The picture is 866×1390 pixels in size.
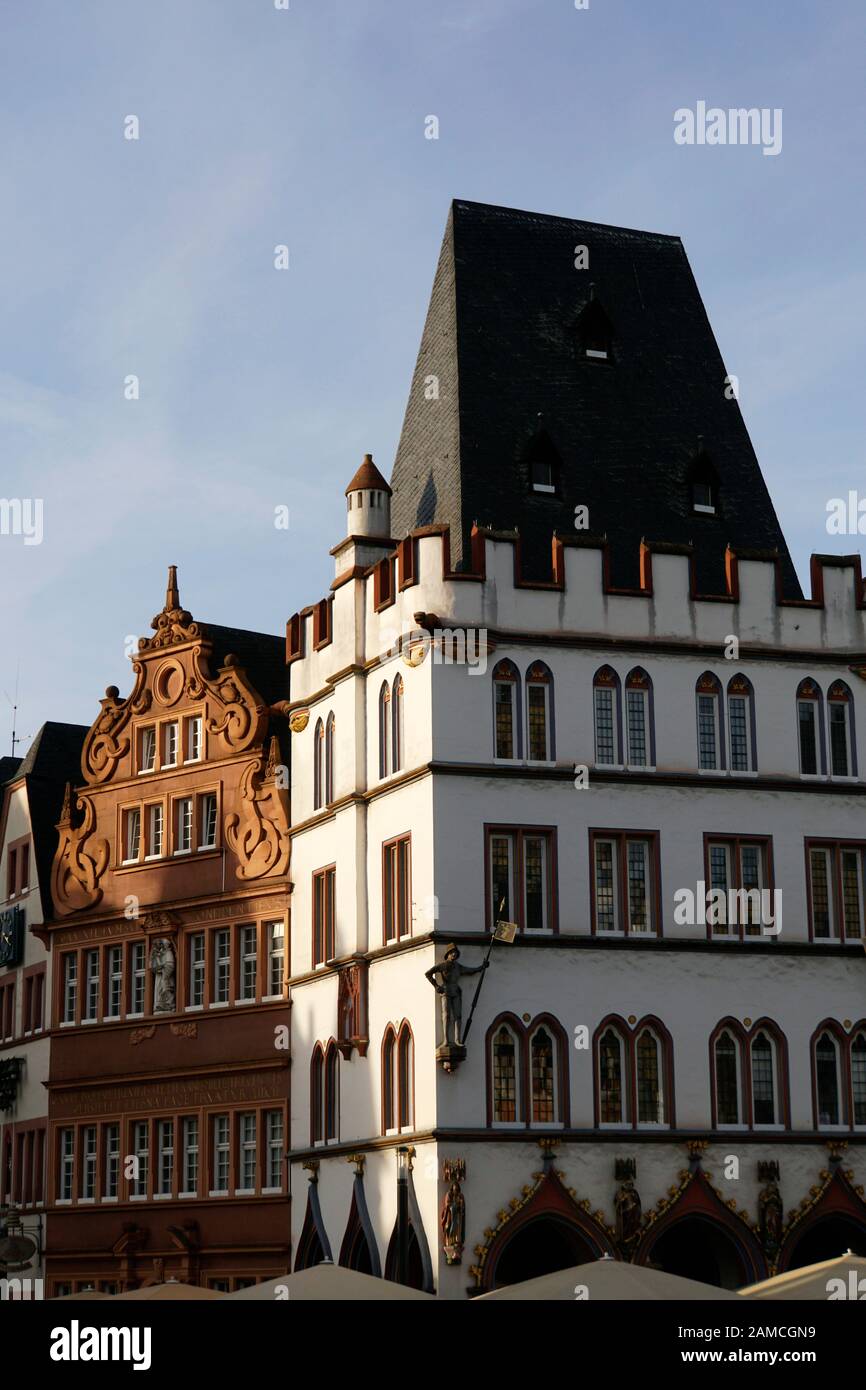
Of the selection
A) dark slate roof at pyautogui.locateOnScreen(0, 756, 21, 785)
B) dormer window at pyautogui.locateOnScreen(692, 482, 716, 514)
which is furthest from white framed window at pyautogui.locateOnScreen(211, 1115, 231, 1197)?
dark slate roof at pyautogui.locateOnScreen(0, 756, 21, 785)

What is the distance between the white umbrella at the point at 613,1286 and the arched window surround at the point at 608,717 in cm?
1510

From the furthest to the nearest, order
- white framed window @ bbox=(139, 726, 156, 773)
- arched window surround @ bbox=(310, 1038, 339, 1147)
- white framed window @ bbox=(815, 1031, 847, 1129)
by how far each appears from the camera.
A: white framed window @ bbox=(139, 726, 156, 773)
arched window surround @ bbox=(310, 1038, 339, 1147)
white framed window @ bbox=(815, 1031, 847, 1129)

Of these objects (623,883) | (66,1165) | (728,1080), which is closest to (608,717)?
(623,883)

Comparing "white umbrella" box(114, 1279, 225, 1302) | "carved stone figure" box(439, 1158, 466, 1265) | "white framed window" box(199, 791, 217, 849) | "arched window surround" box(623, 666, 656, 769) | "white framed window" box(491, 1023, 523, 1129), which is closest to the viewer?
"white umbrella" box(114, 1279, 225, 1302)

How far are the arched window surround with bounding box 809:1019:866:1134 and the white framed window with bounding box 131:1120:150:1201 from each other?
18548 millimetres

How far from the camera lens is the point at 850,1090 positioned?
4869 cm

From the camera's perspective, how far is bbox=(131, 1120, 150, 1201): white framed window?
189ft

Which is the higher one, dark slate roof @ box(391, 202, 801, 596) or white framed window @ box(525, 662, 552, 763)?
dark slate roof @ box(391, 202, 801, 596)

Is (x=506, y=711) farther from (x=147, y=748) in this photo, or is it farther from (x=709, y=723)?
(x=147, y=748)

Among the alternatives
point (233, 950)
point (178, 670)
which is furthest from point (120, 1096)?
point (178, 670)

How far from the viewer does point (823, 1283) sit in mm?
34281

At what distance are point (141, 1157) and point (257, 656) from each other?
46.8 feet

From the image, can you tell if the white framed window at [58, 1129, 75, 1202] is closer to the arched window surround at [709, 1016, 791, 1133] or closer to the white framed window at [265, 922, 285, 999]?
the white framed window at [265, 922, 285, 999]

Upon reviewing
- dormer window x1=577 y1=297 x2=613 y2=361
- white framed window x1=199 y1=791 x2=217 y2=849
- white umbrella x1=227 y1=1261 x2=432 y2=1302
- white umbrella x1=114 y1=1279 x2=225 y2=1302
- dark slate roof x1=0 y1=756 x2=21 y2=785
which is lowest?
white umbrella x1=114 y1=1279 x2=225 y2=1302
